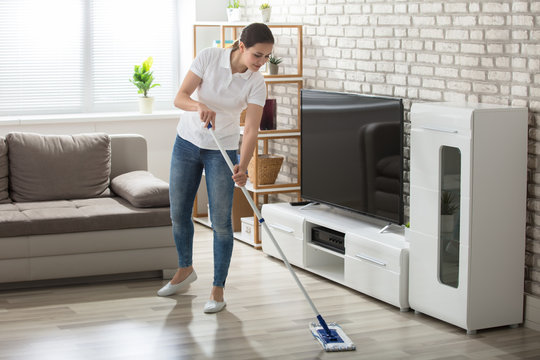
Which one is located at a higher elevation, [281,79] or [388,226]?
[281,79]

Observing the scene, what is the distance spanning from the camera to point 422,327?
3949 mm

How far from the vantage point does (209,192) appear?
413 cm

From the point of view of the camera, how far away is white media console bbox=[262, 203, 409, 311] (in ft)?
13.8

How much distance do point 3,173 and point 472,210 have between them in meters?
2.84

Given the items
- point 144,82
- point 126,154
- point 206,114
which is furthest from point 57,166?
point 144,82

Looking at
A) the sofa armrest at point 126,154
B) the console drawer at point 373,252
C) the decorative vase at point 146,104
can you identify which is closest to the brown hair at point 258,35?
the console drawer at point 373,252

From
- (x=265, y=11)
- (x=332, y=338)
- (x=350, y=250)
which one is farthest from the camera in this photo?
(x=265, y=11)

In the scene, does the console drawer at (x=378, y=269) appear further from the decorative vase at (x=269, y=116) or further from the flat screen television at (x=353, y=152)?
the decorative vase at (x=269, y=116)

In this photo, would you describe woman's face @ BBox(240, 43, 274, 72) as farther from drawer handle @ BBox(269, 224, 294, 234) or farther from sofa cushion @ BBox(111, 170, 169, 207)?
drawer handle @ BBox(269, 224, 294, 234)

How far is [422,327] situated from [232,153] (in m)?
1.24

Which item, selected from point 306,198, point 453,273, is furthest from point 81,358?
point 306,198

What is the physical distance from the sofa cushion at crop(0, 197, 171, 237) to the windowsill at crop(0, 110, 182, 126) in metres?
1.53

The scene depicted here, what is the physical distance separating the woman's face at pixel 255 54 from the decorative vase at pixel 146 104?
297 cm

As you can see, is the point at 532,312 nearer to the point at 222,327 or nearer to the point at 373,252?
the point at 373,252
